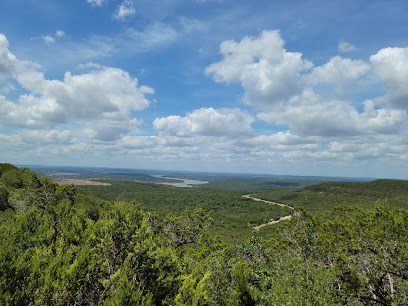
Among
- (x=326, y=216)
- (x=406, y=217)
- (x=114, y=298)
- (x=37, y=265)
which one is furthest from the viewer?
(x=326, y=216)

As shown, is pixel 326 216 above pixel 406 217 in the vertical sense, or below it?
below

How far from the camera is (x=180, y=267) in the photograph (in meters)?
22.0

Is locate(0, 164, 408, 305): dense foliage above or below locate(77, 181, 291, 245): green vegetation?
above

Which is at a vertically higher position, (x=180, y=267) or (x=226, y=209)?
(x=180, y=267)

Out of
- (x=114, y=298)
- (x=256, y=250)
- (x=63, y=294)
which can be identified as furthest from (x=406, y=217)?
(x=63, y=294)

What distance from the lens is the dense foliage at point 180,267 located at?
1384 centimetres

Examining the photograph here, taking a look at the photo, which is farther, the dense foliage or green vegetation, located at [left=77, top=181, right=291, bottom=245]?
green vegetation, located at [left=77, top=181, right=291, bottom=245]

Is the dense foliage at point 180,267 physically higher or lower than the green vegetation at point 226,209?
higher

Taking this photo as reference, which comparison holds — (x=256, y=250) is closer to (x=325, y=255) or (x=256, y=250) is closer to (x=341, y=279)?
(x=325, y=255)

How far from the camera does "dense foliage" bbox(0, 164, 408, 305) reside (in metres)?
13.8

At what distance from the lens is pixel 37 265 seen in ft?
47.9

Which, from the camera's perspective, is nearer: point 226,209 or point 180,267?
point 180,267

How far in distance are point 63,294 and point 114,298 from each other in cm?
306

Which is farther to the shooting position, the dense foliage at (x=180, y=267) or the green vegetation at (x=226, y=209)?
the green vegetation at (x=226, y=209)
